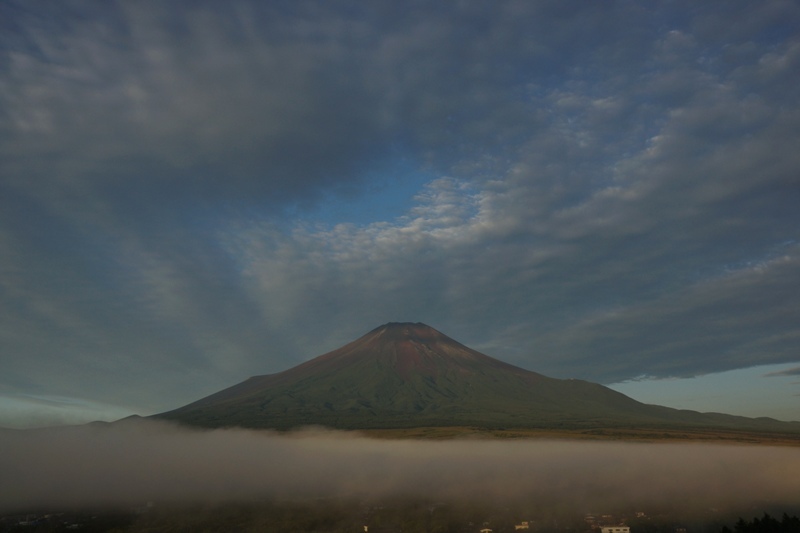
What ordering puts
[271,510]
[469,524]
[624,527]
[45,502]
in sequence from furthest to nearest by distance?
[45,502]
[271,510]
[469,524]
[624,527]

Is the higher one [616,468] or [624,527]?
[616,468]

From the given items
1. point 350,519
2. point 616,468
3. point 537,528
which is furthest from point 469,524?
point 616,468

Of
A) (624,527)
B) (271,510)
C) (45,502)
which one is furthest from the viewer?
(45,502)

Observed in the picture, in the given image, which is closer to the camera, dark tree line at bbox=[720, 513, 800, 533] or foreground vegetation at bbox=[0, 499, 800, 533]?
dark tree line at bbox=[720, 513, 800, 533]

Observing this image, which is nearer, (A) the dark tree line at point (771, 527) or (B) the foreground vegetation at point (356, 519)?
(A) the dark tree line at point (771, 527)

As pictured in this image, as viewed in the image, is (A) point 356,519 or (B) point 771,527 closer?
(B) point 771,527

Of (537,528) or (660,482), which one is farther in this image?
(660,482)

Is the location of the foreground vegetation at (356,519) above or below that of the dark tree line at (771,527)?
below

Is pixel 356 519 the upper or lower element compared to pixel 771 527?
lower

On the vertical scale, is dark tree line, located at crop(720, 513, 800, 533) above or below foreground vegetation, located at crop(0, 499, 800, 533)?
above

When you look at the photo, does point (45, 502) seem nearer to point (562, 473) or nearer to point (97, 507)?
point (97, 507)
